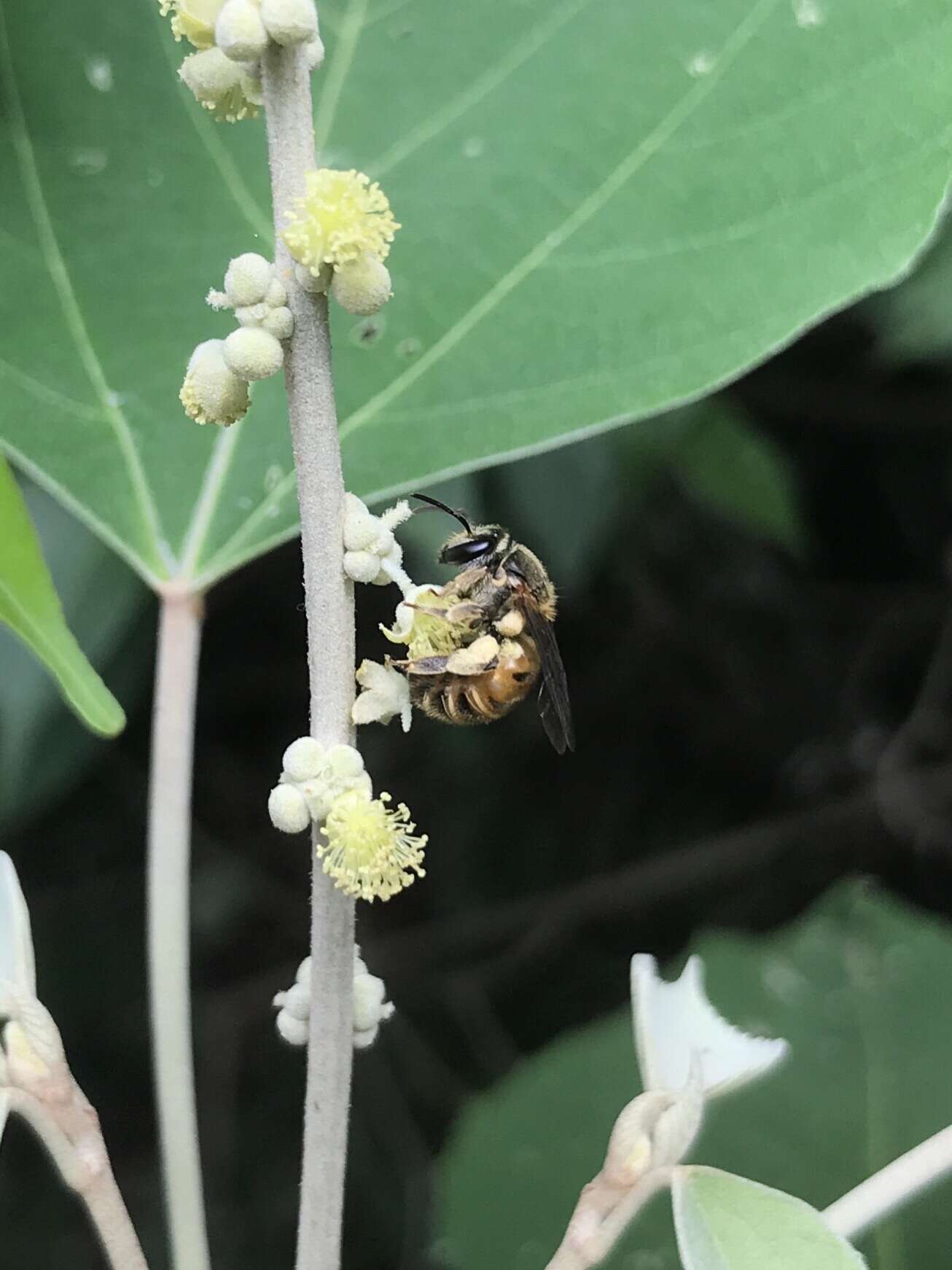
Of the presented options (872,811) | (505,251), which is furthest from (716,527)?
(505,251)

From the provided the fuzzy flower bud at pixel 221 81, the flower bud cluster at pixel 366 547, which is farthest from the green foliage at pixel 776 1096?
the fuzzy flower bud at pixel 221 81

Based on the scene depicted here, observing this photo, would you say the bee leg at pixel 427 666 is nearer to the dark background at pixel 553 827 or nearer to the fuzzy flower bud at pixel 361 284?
the fuzzy flower bud at pixel 361 284

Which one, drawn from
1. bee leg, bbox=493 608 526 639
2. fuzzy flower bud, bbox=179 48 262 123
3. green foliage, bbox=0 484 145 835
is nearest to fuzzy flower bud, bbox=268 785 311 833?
fuzzy flower bud, bbox=179 48 262 123

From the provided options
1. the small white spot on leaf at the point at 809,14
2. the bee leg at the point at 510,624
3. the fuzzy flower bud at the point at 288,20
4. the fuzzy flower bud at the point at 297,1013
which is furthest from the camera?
the bee leg at the point at 510,624

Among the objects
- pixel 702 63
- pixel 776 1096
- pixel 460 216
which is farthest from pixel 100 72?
pixel 776 1096

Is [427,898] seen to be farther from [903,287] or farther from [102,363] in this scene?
[102,363]

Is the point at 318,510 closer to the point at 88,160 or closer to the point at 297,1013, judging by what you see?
the point at 297,1013

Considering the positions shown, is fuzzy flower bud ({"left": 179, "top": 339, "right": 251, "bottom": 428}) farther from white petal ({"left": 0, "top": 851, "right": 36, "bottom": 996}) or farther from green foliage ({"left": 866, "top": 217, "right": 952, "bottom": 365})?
green foliage ({"left": 866, "top": 217, "right": 952, "bottom": 365})
